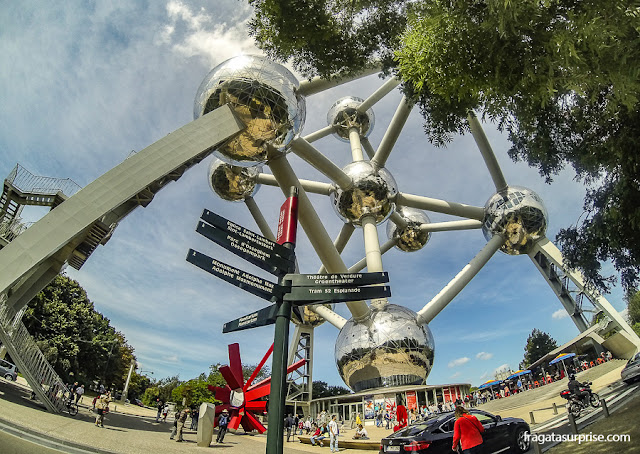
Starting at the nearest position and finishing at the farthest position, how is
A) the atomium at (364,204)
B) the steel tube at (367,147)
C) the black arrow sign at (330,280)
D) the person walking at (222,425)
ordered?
the black arrow sign at (330,280), the atomium at (364,204), the person walking at (222,425), the steel tube at (367,147)

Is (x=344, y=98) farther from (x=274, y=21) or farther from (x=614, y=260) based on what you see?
(x=614, y=260)

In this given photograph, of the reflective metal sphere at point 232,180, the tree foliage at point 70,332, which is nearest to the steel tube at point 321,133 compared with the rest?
the reflective metal sphere at point 232,180

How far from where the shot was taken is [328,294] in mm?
3980

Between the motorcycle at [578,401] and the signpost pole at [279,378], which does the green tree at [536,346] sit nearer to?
the motorcycle at [578,401]

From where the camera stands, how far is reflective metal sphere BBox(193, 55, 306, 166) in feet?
27.9

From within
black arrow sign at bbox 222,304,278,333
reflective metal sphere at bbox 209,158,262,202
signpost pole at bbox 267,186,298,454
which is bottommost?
signpost pole at bbox 267,186,298,454

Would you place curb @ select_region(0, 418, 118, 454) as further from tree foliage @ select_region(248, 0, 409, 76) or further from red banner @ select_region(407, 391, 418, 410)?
red banner @ select_region(407, 391, 418, 410)

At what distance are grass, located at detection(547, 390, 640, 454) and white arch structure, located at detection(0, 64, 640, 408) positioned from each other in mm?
3033

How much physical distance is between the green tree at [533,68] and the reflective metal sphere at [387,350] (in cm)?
540

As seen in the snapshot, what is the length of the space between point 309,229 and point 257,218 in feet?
24.1

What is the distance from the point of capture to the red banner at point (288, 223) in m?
4.53

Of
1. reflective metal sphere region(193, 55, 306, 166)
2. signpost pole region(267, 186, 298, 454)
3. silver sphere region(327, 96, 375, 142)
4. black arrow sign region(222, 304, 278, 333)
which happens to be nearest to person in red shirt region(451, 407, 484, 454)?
signpost pole region(267, 186, 298, 454)

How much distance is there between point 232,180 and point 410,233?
10727mm

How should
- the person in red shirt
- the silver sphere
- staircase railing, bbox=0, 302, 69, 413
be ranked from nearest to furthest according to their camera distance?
the person in red shirt
staircase railing, bbox=0, 302, 69, 413
the silver sphere
